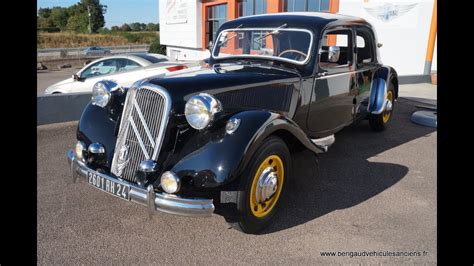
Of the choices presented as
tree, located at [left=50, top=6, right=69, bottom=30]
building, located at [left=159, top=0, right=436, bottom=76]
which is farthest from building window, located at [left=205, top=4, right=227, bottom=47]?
tree, located at [left=50, top=6, right=69, bottom=30]

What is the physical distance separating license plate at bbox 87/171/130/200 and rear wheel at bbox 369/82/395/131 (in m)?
4.43

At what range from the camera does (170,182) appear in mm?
2689

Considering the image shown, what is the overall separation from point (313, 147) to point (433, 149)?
9.04 ft

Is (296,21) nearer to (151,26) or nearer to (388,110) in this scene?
(388,110)

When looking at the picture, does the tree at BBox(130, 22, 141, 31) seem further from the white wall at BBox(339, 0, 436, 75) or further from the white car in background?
the white car in background

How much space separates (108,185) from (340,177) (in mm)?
2592

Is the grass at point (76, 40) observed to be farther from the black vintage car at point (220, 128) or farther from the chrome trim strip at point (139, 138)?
the chrome trim strip at point (139, 138)

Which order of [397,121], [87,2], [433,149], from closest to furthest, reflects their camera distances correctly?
[433,149], [397,121], [87,2]

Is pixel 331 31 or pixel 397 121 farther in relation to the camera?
pixel 397 121

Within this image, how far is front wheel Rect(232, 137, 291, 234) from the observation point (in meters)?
2.84

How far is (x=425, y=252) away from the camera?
2867mm
